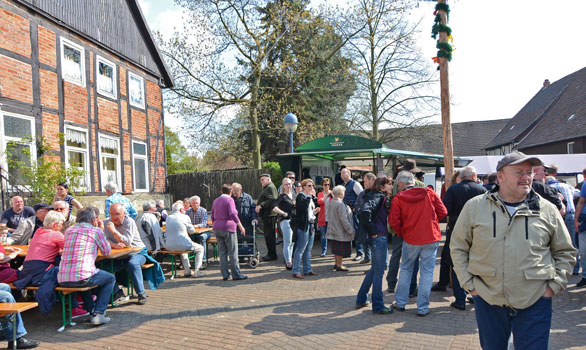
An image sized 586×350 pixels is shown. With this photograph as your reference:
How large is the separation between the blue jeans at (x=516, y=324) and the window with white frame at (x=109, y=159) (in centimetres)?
1293

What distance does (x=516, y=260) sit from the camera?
2.71 meters

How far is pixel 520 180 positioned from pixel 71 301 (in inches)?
219

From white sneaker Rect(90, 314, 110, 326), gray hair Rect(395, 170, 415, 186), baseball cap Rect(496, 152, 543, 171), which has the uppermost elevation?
baseball cap Rect(496, 152, 543, 171)

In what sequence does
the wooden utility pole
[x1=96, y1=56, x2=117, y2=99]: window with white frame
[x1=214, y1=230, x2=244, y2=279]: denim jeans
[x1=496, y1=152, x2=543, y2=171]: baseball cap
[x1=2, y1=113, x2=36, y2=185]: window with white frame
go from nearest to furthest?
1. [x1=496, y1=152, x2=543, y2=171]: baseball cap
2. the wooden utility pole
3. [x1=214, y1=230, x2=244, y2=279]: denim jeans
4. [x1=2, y1=113, x2=36, y2=185]: window with white frame
5. [x1=96, y1=56, x2=117, y2=99]: window with white frame

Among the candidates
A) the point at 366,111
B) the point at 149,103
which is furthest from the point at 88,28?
the point at 366,111

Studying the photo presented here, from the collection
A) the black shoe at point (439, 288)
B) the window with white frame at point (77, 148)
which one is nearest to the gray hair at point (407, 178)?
the black shoe at point (439, 288)

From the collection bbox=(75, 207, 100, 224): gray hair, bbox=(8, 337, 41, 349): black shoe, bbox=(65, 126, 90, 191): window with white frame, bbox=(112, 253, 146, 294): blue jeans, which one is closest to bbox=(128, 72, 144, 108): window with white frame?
bbox=(65, 126, 90, 191): window with white frame

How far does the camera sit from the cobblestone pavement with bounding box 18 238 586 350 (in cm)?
450

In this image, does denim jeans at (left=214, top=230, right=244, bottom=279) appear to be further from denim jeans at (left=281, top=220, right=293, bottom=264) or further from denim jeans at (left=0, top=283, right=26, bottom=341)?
denim jeans at (left=0, top=283, right=26, bottom=341)

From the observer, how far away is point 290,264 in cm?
841

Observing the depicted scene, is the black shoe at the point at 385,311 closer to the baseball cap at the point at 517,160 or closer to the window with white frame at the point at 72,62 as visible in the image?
the baseball cap at the point at 517,160

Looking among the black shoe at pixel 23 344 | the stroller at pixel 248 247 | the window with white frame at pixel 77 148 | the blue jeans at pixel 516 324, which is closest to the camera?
the blue jeans at pixel 516 324

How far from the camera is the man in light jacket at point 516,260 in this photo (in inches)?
106

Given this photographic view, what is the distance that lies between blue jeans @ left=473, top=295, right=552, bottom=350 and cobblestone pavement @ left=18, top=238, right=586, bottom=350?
1.51m
